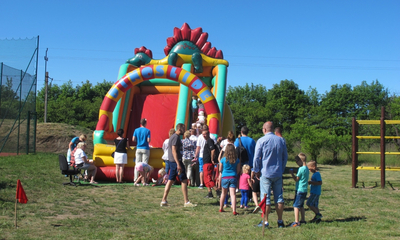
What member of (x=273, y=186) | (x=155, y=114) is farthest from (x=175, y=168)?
(x=155, y=114)

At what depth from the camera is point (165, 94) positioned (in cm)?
1351

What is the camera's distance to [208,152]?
7.55 metres

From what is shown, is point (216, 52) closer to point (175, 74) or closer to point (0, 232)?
point (175, 74)

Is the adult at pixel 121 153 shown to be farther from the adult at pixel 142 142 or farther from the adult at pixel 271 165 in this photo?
the adult at pixel 271 165

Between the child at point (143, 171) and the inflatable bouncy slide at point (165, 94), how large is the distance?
514 mm

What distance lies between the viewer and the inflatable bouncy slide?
10656 millimetres

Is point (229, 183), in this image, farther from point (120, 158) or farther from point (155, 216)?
point (120, 158)

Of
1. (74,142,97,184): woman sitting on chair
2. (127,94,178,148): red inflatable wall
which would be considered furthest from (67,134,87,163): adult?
(127,94,178,148): red inflatable wall

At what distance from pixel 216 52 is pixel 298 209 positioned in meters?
9.48

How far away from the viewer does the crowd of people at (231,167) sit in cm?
528

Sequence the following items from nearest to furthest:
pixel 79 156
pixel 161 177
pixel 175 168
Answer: pixel 175 168 → pixel 79 156 → pixel 161 177

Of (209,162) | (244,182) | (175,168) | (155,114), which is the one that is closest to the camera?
(244,182)

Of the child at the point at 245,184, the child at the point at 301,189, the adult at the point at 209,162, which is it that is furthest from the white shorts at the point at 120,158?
the child at the point at 301,189

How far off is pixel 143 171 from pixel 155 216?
337 centimetres
